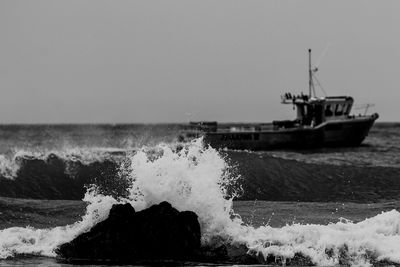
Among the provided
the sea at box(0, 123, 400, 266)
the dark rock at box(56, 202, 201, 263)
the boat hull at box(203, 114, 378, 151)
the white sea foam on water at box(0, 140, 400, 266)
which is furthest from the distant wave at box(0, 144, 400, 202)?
the boat hull at box(203, 114, 378, 151)

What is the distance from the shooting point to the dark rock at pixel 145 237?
52.0 ft

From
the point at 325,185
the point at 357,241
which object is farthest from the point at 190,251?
the point at 325,185

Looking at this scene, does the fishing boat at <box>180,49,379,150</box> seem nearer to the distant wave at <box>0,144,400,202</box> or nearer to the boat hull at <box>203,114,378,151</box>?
the boat hull at <box>203,114,378,151</box>

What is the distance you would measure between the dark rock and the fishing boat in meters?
42.5

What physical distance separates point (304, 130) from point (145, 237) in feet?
146

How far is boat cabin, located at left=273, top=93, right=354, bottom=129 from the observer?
5903cm

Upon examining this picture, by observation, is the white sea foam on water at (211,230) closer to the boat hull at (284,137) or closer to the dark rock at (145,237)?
the dark rock at (145,237)

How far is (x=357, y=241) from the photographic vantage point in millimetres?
16547

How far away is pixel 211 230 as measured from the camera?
54.7 ft

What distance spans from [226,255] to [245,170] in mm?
19487

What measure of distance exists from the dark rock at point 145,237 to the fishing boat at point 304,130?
139 ft

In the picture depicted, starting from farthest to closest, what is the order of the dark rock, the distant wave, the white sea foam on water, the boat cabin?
the boat cabin < the distant wave < the white sea foam on water < the dark rock

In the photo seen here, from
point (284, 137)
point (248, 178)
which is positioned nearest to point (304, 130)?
point (284, 137)

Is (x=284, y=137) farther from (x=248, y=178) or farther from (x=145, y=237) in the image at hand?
(x=145, y=237)
